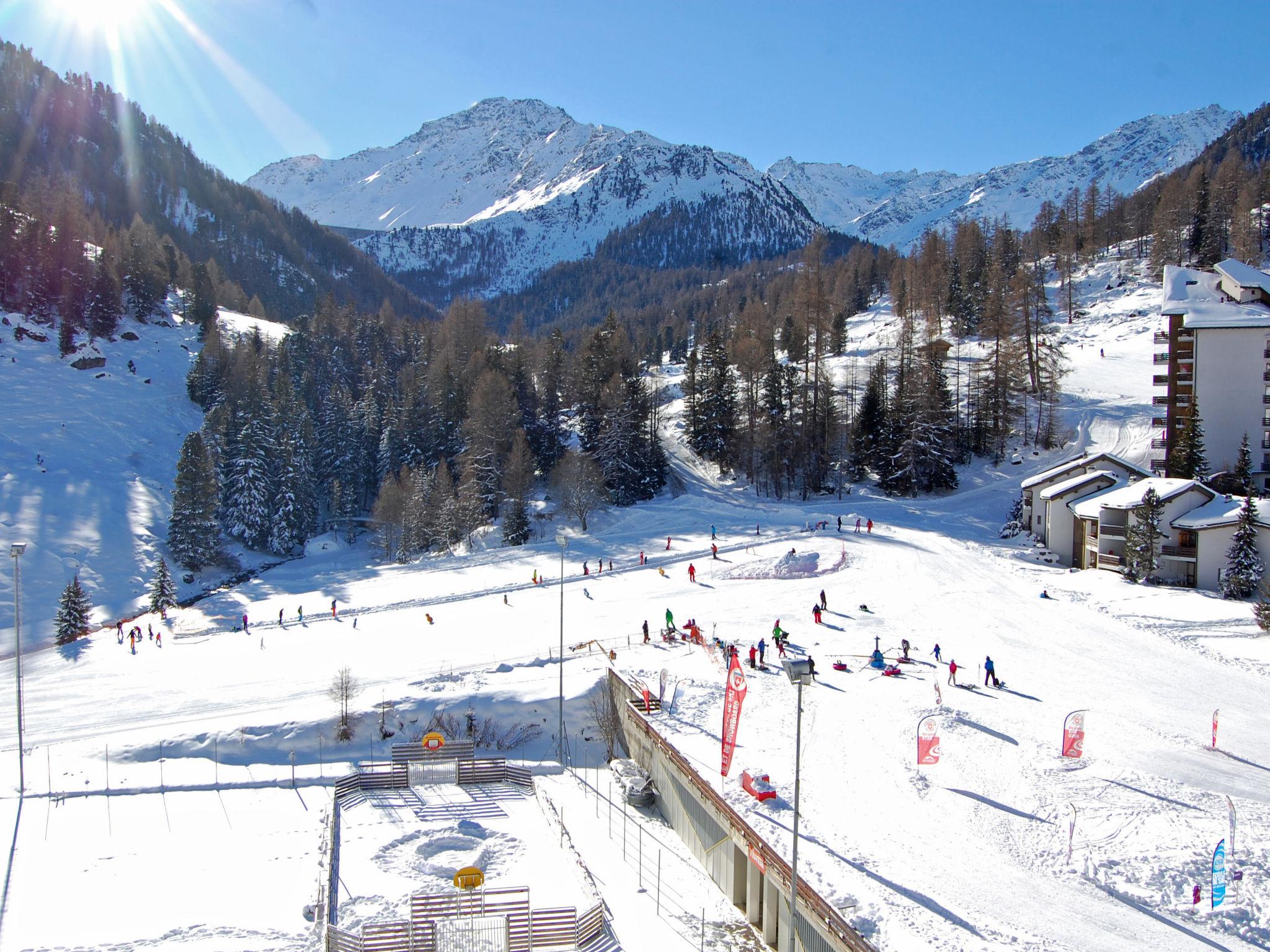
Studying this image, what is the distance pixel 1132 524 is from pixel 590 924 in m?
37.1

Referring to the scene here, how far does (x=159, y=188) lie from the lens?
16250 centimetres

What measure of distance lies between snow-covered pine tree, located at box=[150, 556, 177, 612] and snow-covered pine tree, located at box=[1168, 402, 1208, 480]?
206 feet

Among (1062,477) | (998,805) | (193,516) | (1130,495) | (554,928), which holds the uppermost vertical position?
(1062,477)

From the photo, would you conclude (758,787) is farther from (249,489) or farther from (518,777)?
(249,489)

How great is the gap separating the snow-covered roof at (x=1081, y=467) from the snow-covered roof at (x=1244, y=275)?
1645 centimetres

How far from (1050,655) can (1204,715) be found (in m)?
6.19

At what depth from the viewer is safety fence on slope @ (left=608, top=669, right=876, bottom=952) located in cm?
1399

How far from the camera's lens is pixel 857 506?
57344 mm

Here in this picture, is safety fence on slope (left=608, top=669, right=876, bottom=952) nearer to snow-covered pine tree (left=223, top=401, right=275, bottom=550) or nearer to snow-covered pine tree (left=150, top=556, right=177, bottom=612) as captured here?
snow-covered pine tree (left=150, top=556, right=177, bottom=612)

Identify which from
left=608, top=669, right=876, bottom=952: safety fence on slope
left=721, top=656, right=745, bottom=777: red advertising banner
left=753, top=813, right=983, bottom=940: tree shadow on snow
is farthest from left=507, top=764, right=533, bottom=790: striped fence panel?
left=753, top=813, right=983, bottom=940: tree shadow on snow

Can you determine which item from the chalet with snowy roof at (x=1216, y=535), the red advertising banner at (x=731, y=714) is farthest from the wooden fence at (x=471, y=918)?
the chalet with snowy roof at (x=1216, y=535)

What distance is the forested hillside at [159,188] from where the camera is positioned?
14625cm

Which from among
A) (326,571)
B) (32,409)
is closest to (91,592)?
(326,571)

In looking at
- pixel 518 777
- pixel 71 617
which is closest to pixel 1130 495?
pixel 518 777
